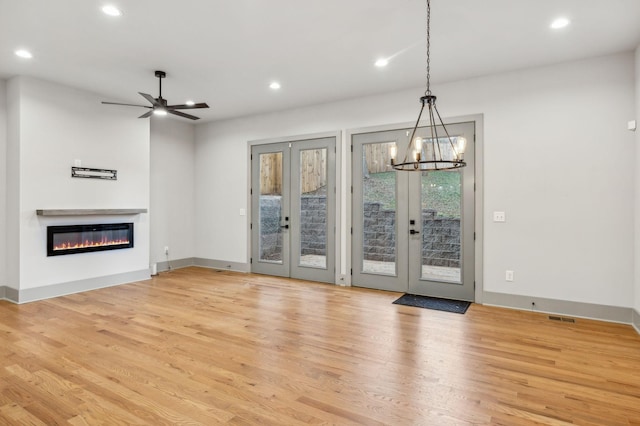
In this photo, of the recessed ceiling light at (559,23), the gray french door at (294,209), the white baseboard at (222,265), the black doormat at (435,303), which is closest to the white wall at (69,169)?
the white baseboard at (222,265)

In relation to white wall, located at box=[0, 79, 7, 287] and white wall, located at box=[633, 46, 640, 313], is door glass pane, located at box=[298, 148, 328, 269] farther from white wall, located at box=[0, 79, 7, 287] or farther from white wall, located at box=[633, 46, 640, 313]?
white wall, located at box=[0, 79, 7, 287]

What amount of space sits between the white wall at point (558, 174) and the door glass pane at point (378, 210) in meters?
0.77

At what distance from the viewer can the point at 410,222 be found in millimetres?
5281

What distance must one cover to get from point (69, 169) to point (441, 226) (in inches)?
213

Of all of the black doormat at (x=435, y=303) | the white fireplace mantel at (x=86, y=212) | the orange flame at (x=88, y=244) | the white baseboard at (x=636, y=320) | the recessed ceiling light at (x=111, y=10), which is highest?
the recessed ceiling light at (x=111, y=10)

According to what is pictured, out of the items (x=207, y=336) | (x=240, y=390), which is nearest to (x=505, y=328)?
(x=240, y=390)

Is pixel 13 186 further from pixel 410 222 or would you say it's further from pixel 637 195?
pixel 637 195

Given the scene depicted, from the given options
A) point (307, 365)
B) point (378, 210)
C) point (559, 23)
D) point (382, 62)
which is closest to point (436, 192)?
point (378, 210)

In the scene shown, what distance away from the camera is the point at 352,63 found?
439 cm

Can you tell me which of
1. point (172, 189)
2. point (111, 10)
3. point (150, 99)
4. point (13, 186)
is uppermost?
point (111, 10)

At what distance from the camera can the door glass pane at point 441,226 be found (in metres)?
5.00

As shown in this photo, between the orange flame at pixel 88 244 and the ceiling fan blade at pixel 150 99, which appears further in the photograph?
the orange flame at pixel 88 244

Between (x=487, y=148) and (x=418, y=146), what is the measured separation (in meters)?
2.28

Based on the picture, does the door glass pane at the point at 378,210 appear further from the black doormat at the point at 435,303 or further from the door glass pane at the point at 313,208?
the door glass pane at the point at 313,208
